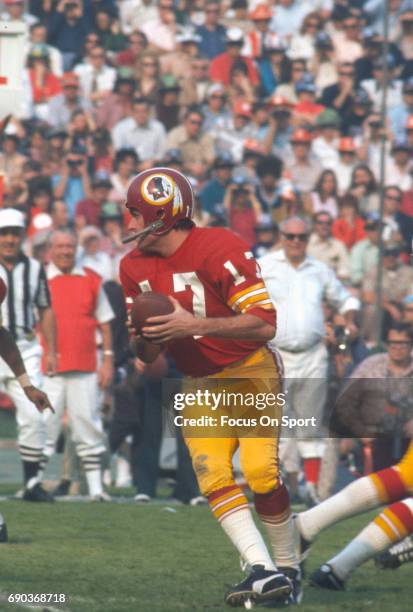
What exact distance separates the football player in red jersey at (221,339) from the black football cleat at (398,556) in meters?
0.93

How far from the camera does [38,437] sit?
1025 centimetres

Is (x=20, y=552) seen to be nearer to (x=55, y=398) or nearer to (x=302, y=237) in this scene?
(x=55, y=398)

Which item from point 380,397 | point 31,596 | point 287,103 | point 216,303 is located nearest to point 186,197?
point 216,303

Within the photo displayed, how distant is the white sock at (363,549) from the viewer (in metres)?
6.52

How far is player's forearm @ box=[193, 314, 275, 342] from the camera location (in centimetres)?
619

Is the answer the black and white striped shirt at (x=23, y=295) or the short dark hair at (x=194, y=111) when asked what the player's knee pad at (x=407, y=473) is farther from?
the short dark hair at (x=194, y=111)

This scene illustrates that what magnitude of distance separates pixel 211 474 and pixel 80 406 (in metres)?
4.32

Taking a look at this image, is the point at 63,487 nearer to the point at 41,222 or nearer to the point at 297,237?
the point at 297,237

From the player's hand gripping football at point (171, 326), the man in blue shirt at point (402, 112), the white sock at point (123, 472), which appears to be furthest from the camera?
the man in blue shirt at point (402, 112)

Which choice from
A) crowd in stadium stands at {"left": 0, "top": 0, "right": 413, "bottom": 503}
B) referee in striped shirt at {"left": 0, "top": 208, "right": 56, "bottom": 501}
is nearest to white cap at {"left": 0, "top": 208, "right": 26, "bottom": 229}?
referee in striped shirt at {"left": 0, "top": 208, "right": 56, "bottom": 501}

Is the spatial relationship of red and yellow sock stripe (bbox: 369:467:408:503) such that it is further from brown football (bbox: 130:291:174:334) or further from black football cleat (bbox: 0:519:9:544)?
black football cleat (bbox: 0:519:9:544)

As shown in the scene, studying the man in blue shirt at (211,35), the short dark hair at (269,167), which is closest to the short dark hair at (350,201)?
the short dark hair at (269,167)

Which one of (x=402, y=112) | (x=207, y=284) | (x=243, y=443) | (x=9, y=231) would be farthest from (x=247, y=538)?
(x=402, y=112)

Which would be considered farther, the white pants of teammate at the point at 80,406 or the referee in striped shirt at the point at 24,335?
the white pants of teammate at the point at 80,406
